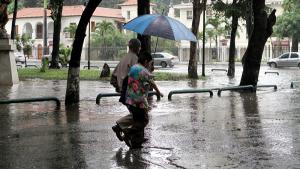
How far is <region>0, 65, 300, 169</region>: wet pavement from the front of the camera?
22.9 ft

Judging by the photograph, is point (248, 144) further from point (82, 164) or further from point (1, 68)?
point (1, 68)

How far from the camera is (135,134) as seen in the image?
25.8ft

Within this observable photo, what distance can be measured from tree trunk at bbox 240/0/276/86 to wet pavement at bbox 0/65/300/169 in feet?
11.0

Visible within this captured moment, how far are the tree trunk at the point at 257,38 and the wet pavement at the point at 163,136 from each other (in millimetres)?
3363

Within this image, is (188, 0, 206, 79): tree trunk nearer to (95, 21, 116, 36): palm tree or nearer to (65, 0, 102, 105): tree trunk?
(65, 0, 102, 105): tree trunk

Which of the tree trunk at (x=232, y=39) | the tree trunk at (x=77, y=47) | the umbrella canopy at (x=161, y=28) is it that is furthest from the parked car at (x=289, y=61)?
the umbrella canopy at (x=161, y=28)

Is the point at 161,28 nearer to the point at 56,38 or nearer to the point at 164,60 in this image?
the point at 56,38

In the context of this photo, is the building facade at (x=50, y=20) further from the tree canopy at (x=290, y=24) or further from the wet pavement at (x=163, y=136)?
the wet pavement at (x=163, y=136)

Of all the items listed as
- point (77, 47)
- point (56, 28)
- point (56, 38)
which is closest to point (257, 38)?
point (77, 47)

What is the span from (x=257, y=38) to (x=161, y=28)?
9.35 meters

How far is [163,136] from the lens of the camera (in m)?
9.01

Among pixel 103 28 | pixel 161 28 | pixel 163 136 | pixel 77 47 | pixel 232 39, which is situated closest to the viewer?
pixel 163 136

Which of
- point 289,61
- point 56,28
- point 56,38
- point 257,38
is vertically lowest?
point 289,61

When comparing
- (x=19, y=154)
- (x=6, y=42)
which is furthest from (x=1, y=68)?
(x=19, y=154)
